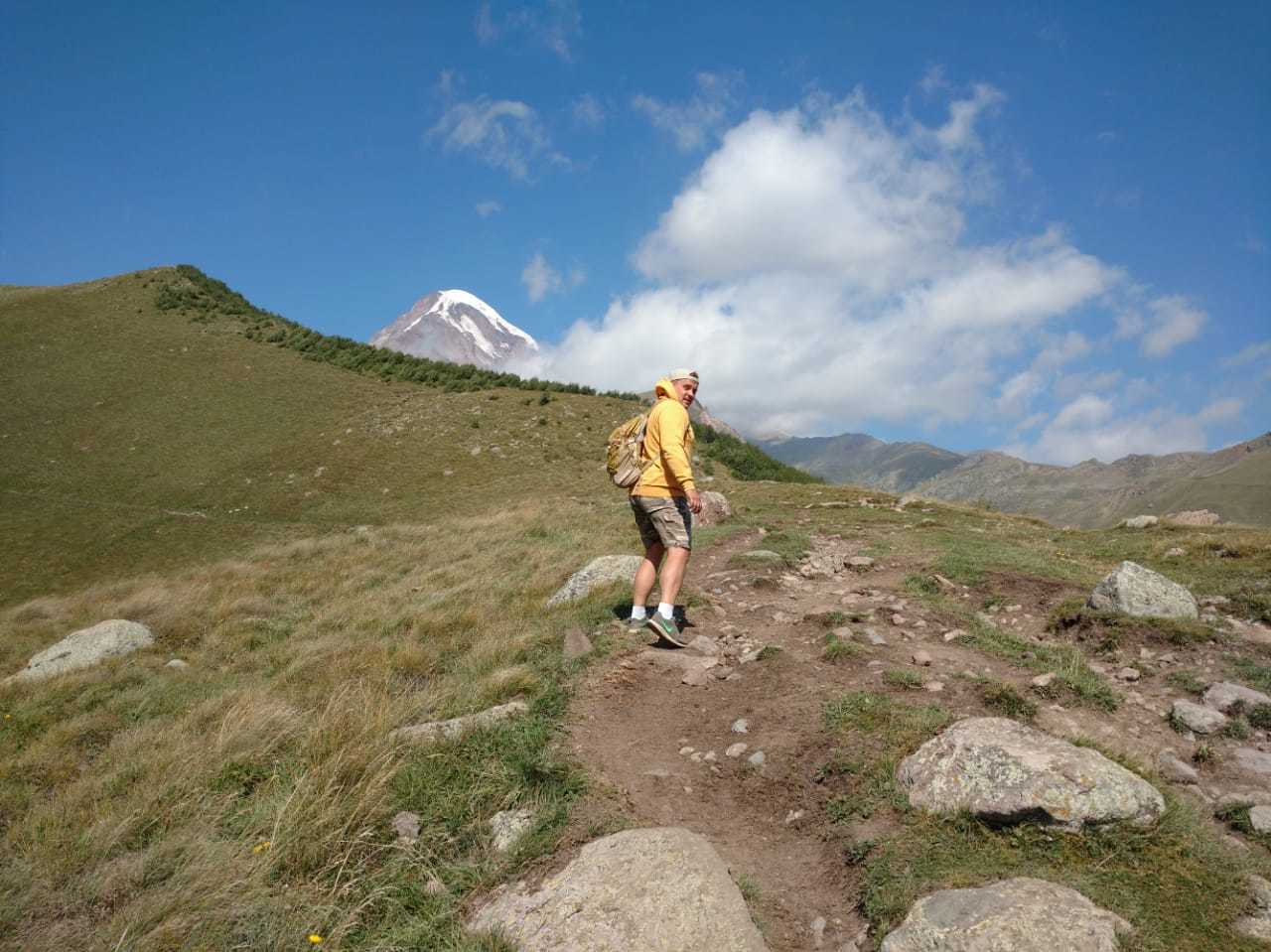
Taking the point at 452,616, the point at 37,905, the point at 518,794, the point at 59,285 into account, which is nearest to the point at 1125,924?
the point at 518,794

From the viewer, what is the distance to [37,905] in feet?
11.5

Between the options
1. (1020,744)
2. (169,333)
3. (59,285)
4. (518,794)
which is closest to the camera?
(1020,744)

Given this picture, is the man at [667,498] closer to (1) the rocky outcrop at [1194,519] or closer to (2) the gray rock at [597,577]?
(2) the gray rock at [597,577]

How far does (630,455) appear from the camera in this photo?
745cm

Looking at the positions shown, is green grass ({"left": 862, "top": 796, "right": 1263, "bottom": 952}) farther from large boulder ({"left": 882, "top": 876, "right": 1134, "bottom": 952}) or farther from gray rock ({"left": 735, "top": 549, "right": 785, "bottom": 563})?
gray rock ({"left": 735, "top": 549, "right": 785, "bottom": 563})

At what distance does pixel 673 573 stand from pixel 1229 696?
4.82m

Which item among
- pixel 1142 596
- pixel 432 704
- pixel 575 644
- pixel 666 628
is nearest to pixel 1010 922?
pixel 666 628

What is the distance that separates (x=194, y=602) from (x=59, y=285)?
5140cm

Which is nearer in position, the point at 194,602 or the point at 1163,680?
the point at 1163,680

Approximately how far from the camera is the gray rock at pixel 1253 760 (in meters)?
4.46

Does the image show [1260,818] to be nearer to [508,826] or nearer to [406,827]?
[508,826]

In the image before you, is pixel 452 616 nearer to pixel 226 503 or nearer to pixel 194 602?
pixel 194 602

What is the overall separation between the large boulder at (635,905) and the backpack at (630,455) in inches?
161

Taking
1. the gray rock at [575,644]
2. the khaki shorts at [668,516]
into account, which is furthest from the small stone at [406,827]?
the khaki shorts at [668,516]
